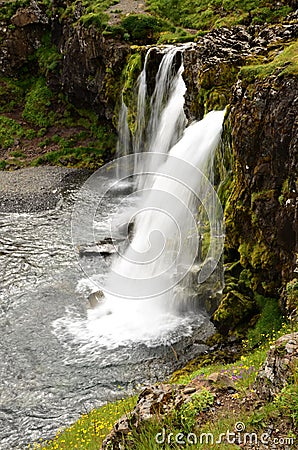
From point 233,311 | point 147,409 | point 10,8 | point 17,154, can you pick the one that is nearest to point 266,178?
point 233,311

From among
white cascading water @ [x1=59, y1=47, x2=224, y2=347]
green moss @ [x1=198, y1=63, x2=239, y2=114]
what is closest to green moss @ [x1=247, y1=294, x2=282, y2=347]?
white cascading water @ [x1=59, y1=47, x2=224, y2=347]

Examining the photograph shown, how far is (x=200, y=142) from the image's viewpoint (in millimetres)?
16734

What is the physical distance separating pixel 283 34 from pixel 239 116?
259 inches

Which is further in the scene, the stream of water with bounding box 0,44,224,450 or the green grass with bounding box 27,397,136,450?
the stream of water with bounding box 0,44,224,450

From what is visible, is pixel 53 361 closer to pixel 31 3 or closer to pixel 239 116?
pixel 239 116

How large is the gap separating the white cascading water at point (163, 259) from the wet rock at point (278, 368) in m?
8.29

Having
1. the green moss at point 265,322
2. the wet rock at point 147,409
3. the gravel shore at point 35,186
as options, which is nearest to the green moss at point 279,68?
the green moss at point 265,322

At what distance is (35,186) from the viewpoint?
30125mm

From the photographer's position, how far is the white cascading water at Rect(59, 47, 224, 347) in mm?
14547

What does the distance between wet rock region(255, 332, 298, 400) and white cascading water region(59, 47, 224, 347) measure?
327 inches

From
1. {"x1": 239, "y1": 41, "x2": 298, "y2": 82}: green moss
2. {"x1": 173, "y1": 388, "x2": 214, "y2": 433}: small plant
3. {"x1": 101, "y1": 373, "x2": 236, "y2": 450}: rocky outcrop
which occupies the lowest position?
{"x1": 101, "y1": 373, "x2": 236, "y2": 450}: rocky outcrop

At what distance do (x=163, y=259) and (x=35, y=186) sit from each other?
16166mm

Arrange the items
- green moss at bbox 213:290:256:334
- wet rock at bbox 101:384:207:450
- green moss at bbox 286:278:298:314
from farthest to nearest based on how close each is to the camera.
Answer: green moss at bbox 213:290:256:334 → green moss at bbox 286:278:298:314 → wet rock at bbox 101:384:207:450

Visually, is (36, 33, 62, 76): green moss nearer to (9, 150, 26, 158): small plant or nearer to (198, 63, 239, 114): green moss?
(9, 150, 26, 158): small plant
